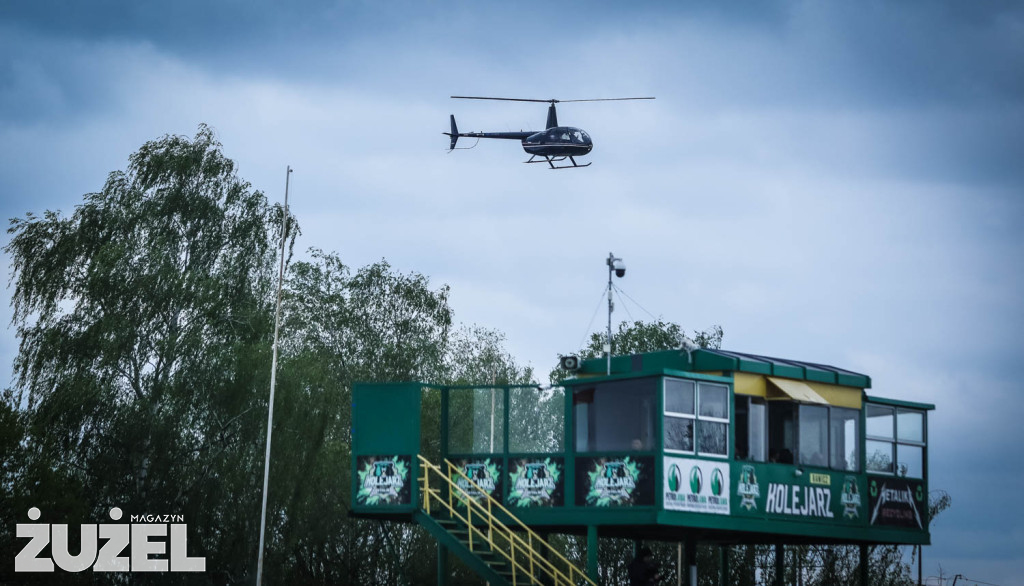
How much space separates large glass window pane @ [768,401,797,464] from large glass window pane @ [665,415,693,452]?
275cm

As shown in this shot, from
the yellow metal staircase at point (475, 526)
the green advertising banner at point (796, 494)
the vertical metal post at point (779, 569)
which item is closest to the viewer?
Answer: the green advertising banner at point (796, 494)

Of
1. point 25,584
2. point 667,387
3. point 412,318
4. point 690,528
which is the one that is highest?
point 412,318

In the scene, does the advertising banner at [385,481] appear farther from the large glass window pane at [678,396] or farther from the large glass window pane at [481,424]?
the large glass window pane at [678,396]

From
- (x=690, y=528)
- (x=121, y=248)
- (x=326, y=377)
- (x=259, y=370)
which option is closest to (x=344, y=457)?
(x=326, y=377)

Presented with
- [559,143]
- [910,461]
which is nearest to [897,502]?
[910,461]

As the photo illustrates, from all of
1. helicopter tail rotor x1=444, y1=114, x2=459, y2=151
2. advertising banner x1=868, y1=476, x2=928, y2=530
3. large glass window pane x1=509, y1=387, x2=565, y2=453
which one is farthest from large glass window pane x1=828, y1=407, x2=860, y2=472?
helicopter tail rotor x1=444, y1=114, x2=459, y2=151

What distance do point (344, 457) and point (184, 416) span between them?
939 cm

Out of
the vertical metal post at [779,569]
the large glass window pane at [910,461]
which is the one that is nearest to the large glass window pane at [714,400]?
the large glass window pane at [910,461]

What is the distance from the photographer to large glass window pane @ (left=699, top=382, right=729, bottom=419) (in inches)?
1130

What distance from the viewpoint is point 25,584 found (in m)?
45.5

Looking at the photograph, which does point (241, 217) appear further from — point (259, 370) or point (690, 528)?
point (690, 528)

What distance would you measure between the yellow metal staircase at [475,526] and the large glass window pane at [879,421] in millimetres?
8007

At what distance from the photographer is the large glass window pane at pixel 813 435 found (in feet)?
100

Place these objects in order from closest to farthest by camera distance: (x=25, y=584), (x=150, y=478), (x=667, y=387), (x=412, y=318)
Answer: (x=667, y=387), (x=25, y=584), (x=150, y=478), (x=412, y=318)
